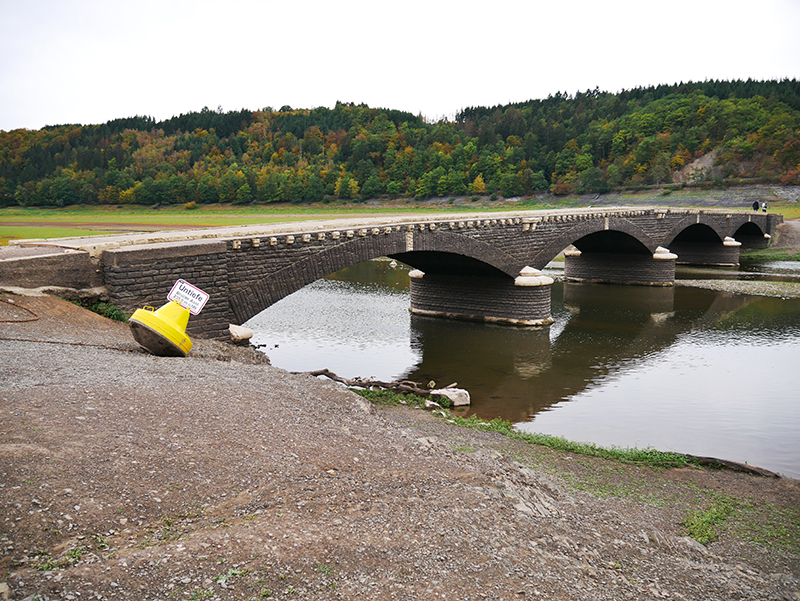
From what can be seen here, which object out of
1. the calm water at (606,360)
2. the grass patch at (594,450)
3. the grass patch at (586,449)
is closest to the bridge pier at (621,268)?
the calm water at (606,360)

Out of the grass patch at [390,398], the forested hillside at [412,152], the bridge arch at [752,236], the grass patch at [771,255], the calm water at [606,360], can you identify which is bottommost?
the calm water at [606,360]

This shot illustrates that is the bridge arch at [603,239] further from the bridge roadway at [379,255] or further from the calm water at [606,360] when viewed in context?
the calm water at [606,360]

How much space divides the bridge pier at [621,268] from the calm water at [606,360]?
4.67 meters

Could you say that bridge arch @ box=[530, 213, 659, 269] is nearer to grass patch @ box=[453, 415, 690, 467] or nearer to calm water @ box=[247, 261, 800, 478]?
calm water @ box=[247, 261, 800, 478]

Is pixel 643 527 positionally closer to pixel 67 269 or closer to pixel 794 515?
pixel 794 515

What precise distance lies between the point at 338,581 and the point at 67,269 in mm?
10982

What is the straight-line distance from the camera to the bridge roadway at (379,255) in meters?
14.0

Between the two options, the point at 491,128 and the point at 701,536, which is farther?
the point at 491,128

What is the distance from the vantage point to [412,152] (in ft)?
388

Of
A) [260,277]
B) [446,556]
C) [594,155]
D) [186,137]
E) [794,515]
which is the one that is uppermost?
[186,137]

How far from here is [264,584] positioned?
17.1ft

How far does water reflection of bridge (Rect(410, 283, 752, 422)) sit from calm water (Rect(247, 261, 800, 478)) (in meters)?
0.06

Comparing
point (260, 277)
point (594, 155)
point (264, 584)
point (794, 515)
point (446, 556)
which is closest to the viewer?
point (264, 584)

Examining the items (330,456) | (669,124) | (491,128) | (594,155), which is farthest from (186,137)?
(330,456)
